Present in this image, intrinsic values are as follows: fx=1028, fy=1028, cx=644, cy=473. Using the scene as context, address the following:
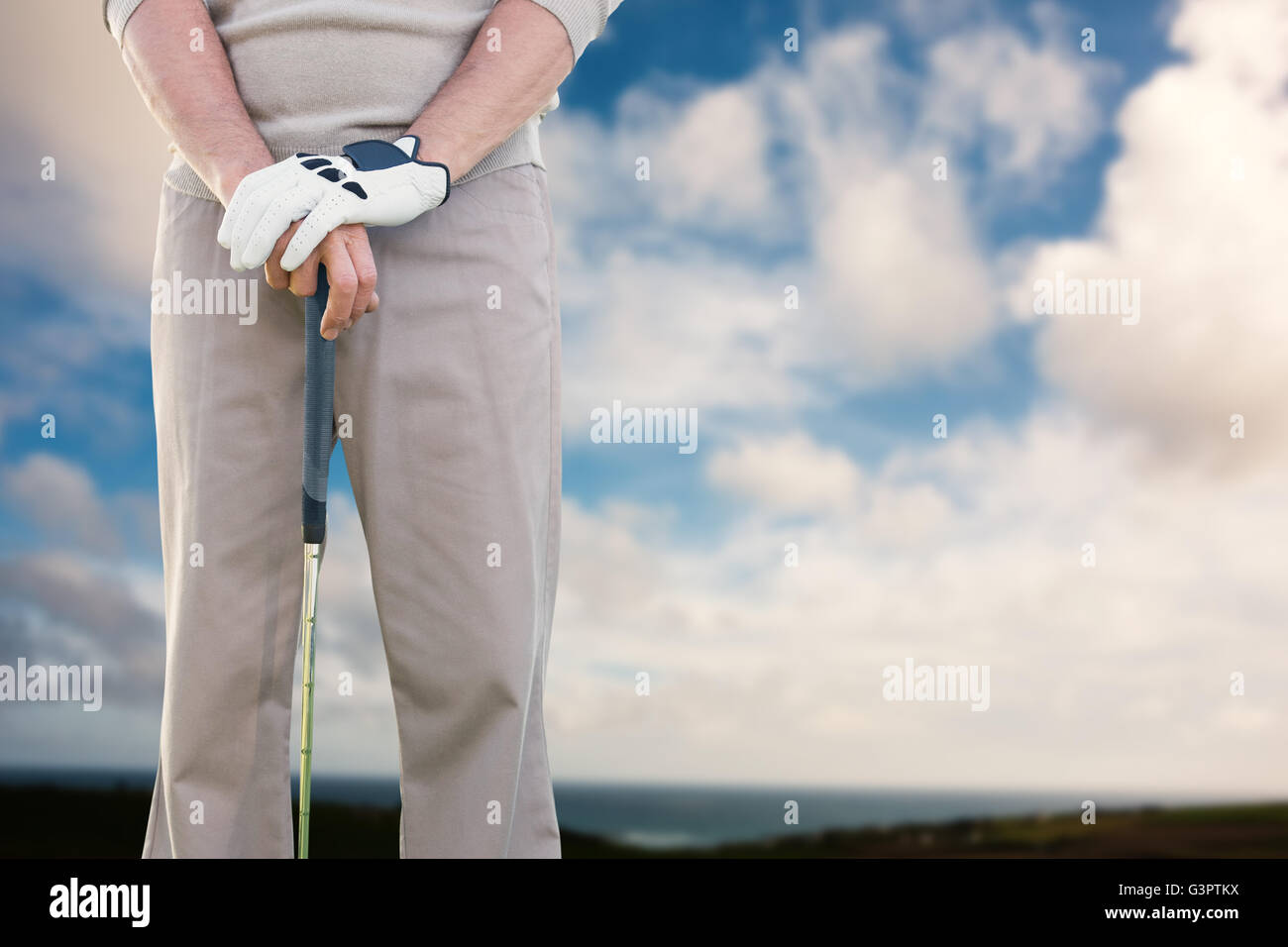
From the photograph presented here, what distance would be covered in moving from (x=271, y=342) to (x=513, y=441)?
13.1 inches

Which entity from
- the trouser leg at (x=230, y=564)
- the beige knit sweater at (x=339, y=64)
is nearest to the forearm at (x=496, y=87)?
the beige knit sweater at (x=339, y=64)

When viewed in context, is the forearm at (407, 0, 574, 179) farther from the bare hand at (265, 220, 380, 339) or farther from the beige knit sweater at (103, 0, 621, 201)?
the bare hand at (265, 220, 380, 339)

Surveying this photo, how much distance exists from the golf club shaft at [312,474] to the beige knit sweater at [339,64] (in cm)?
23

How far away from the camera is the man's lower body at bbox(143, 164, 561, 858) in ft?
4.16

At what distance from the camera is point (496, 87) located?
1.31 metres

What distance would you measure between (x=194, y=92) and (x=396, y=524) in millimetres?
609

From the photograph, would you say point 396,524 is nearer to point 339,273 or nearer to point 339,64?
point 339,273

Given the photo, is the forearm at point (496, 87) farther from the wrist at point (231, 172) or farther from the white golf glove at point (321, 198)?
the wrist at point (231, 172)

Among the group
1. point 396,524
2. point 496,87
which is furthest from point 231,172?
point 396,524

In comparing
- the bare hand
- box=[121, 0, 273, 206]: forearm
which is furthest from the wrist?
the bare hand

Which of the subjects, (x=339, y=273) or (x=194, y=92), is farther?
(x=194, y=92)

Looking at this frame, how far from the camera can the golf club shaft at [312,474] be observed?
1.24 metres

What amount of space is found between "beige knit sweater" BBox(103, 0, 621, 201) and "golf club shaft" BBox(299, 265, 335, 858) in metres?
0.23
